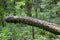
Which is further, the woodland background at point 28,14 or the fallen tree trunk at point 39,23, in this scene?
the woodland background at point 28,14

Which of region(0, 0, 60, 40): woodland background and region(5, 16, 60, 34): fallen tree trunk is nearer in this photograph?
region(5, 16, 60, 34): fallen tree trunk

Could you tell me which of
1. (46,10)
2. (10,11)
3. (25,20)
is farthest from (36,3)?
(25,20)

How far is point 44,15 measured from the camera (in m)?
6.64

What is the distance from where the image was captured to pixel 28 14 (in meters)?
5.42

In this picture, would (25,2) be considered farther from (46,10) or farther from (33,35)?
(46,10)

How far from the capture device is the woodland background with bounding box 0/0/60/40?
16.9 feet

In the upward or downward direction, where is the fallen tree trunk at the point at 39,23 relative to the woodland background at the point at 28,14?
upward

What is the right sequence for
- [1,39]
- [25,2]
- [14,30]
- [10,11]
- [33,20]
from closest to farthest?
[33,20]
[1,39]
[25,2]
[14,30]
[10,11]

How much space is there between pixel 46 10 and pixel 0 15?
120 inches

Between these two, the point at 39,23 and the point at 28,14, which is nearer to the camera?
the point at 39,23

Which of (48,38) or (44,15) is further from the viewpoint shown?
(44,15)

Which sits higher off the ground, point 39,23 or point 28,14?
point 39,23

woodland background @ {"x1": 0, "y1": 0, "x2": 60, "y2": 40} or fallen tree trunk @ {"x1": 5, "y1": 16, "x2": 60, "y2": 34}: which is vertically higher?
fallen tree trunk @ {"x1": 5, "y1": 16, "x2": 60, "y2": 34}

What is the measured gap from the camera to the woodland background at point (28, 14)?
516 centimetres
